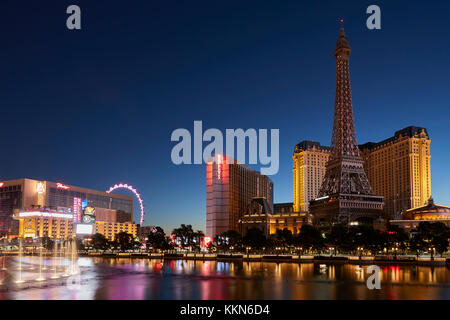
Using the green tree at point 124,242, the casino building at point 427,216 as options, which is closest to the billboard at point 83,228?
the green tree at point 124,242

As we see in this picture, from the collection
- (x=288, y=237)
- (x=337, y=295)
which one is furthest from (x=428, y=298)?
(x=288, y=237)

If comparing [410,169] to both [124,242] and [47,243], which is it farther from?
[47,243]

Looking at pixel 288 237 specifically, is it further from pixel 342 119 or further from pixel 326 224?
pixel 342 119

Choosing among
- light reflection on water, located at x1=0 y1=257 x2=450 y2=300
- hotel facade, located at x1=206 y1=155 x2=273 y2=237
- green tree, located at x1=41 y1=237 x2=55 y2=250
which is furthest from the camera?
green tree, located at x1=41 y1=237 x2=55 y2=250

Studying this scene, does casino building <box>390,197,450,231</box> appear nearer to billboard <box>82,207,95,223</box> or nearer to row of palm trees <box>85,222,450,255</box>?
row of palm trees <box>85,222,450,255</box>

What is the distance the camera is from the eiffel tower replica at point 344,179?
141500mm

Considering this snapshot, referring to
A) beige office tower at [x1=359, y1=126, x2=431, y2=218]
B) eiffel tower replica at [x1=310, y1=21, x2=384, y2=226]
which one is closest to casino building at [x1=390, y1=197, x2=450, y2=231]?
eiffel tower replica at [x1=310, y1=21, x2=384, y2=226]

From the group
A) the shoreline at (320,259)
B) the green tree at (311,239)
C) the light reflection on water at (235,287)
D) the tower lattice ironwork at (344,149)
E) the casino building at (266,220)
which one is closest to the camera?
the light reflection on water at (235,287)

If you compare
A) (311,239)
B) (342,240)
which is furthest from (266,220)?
(342,240)

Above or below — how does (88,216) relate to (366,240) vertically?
above

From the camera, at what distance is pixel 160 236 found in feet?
449

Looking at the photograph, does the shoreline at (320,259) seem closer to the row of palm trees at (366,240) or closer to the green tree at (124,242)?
the row of palm trees at (366,240)

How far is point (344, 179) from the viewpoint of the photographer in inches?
5704

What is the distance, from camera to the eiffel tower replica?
142m
